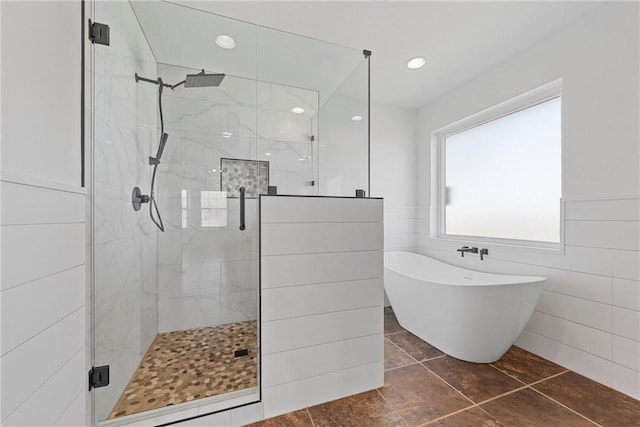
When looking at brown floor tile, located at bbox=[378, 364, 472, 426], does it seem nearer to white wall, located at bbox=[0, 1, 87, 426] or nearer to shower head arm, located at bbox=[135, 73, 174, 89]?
white wall, located at bbox=[0, 1, 87, 426]

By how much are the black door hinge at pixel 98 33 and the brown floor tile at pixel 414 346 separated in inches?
109

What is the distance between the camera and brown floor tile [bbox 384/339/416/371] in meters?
2.05

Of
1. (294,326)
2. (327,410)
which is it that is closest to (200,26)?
(294,326)

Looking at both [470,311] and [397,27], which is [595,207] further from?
[397,27]

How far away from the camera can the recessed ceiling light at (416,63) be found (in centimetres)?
240

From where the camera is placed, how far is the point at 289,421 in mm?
1491

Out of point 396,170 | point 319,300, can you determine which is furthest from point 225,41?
point 396,170

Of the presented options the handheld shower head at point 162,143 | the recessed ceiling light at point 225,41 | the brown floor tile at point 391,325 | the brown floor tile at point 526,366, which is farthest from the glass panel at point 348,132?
the brown floor tile at point 526,366

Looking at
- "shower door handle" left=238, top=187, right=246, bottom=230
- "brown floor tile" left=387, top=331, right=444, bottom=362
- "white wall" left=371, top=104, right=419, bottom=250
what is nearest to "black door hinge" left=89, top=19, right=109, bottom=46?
"shower door handle" left=238, top=187, right=246, bottom=230

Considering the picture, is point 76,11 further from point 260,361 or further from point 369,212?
point 260,361

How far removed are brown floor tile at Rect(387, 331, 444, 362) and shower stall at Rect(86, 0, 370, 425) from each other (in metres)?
1.29

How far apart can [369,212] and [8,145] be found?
156cm

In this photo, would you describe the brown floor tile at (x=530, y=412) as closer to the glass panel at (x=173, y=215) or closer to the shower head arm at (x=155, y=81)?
the glass panel at (x=173, y=215)

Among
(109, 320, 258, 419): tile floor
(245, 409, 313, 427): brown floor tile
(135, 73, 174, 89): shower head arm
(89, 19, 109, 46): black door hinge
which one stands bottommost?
(245, 409, 313, 427): brown floor tile
